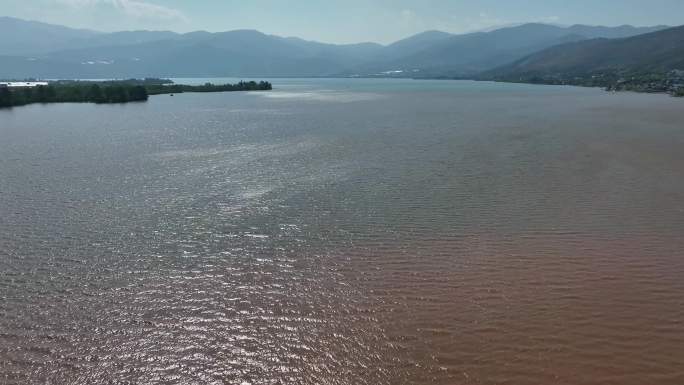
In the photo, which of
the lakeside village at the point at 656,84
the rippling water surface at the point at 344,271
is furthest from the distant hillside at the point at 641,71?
the rippling water surface at the point at 344,271

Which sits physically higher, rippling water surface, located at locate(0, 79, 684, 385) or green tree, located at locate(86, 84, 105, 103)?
green tree, located at locate(86, 84, 105, 103)

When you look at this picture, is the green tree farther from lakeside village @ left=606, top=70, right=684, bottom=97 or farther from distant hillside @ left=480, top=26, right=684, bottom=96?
lakeside village @ left=606, top=70, right=684, bottom=97

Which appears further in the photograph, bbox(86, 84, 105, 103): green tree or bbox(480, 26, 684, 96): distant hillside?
bbox(480, 26, 684, 96): distant hillside

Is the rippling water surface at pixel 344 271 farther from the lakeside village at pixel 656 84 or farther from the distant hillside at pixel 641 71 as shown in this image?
the distant hillside at pixel 641 71

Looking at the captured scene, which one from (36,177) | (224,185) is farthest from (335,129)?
(36,177)

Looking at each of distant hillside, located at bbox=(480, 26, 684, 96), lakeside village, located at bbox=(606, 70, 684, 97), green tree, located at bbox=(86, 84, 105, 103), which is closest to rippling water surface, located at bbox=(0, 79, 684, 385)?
green tree, located at bbox=(86, 84, 105, 103)

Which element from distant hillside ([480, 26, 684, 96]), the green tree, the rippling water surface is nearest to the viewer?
the rippling water surface

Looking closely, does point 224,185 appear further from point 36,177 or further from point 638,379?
point 638,379

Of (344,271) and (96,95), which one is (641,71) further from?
(344,271)

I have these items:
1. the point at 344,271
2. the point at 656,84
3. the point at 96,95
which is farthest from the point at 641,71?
the point at 344,271
